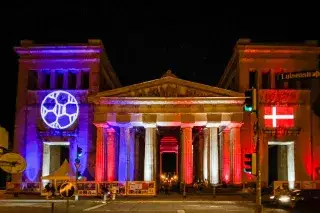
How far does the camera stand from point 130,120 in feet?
214

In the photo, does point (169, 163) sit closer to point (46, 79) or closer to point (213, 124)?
point (46, 79)

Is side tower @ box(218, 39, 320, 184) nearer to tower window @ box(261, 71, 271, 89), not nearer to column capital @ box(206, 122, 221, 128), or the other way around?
tower window @ box(261, 71, 271, 89)

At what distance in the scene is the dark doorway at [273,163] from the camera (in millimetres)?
77750

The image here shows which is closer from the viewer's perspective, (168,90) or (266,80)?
(168,90)

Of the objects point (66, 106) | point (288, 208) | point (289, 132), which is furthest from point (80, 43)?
point (288, 208)

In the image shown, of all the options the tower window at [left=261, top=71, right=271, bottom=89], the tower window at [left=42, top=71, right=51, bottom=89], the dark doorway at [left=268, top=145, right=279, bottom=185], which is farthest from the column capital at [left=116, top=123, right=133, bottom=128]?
the dark doorway at [left=268, top=145, right=279, bottom=185]

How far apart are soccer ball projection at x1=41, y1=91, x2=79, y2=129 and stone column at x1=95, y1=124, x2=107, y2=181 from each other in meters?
5.15

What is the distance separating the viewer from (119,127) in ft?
223

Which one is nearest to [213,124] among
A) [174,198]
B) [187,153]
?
[187,153]

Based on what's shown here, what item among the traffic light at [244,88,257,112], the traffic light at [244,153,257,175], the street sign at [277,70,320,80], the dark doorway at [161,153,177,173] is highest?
the street sign at [277,70,320,80]

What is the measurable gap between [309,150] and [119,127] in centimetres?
2582

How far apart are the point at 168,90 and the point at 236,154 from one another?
12.1 m

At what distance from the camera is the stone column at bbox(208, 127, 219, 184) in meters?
66.1

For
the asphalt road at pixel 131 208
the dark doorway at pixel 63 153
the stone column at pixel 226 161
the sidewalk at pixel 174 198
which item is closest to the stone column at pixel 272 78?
the stone column at pixel 226 161
